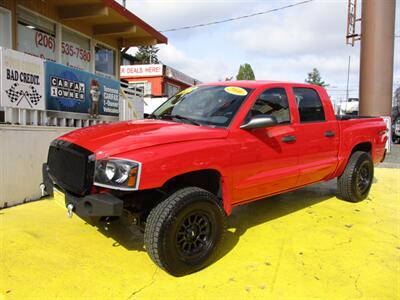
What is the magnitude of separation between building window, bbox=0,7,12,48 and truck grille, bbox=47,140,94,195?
501cm

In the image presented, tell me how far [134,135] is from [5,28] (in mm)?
5918

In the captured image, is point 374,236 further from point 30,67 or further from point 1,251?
point 30,67

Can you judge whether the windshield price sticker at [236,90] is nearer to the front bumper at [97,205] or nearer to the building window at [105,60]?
the front bumper at [97,205]

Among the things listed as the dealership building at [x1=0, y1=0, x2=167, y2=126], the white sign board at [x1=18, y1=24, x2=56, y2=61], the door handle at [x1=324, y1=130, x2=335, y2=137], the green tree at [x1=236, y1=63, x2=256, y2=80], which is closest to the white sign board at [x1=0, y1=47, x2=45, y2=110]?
the dealership building at [x1=0, y1=0, x2=167, y2=126]

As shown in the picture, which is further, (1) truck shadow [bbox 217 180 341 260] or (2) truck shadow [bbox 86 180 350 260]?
(1) truck shadow [bbox 217 180 341 260]

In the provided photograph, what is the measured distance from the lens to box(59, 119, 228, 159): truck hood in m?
3.24

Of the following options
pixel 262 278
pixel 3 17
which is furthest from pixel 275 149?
pixel 3 17

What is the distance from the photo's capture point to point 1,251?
381cm

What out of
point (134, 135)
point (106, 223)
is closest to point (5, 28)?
point (106, 223)

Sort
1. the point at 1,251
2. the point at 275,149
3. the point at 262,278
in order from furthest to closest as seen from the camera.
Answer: the point at 275,149 → the point at 1,251 → the point at 262,278

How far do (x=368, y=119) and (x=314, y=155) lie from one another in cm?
188

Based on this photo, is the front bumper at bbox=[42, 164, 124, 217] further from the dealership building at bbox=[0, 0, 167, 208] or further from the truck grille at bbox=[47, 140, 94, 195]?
the dealership building at bbox=[0, 0, 167, 208]

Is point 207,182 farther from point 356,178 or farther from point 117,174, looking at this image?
point 356,178

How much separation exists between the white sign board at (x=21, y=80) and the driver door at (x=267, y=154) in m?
3.45
